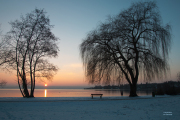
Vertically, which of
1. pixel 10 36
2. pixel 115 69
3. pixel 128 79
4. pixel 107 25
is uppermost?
pixel 107 25

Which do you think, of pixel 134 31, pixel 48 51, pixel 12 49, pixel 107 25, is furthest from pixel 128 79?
pixel 12 49

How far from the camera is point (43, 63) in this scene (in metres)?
20.3

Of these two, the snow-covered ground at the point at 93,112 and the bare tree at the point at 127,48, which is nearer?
the snow-covered ground at the point at 93,112

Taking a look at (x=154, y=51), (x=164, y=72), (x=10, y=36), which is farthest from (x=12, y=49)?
(x=164, y=72)

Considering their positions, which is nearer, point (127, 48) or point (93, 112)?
point (93, 112)

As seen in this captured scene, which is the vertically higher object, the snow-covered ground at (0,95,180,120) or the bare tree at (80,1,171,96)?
the bare tree at (80,1,171,96)

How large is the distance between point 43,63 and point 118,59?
10.2 m

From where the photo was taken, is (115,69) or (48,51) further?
(48,51)

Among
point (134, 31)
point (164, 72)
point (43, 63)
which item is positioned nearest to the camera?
point (164, 72)

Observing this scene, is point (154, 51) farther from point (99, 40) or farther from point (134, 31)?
point (99, 40)

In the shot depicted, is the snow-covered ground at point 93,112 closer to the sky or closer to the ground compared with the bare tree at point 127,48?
closer to the ground

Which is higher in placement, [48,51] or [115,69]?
[48,51]

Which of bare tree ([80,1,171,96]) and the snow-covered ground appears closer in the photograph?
the snow-covered ground

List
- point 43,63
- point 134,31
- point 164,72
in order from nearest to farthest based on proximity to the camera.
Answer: point 164,72
point 134,31
point 43,63
